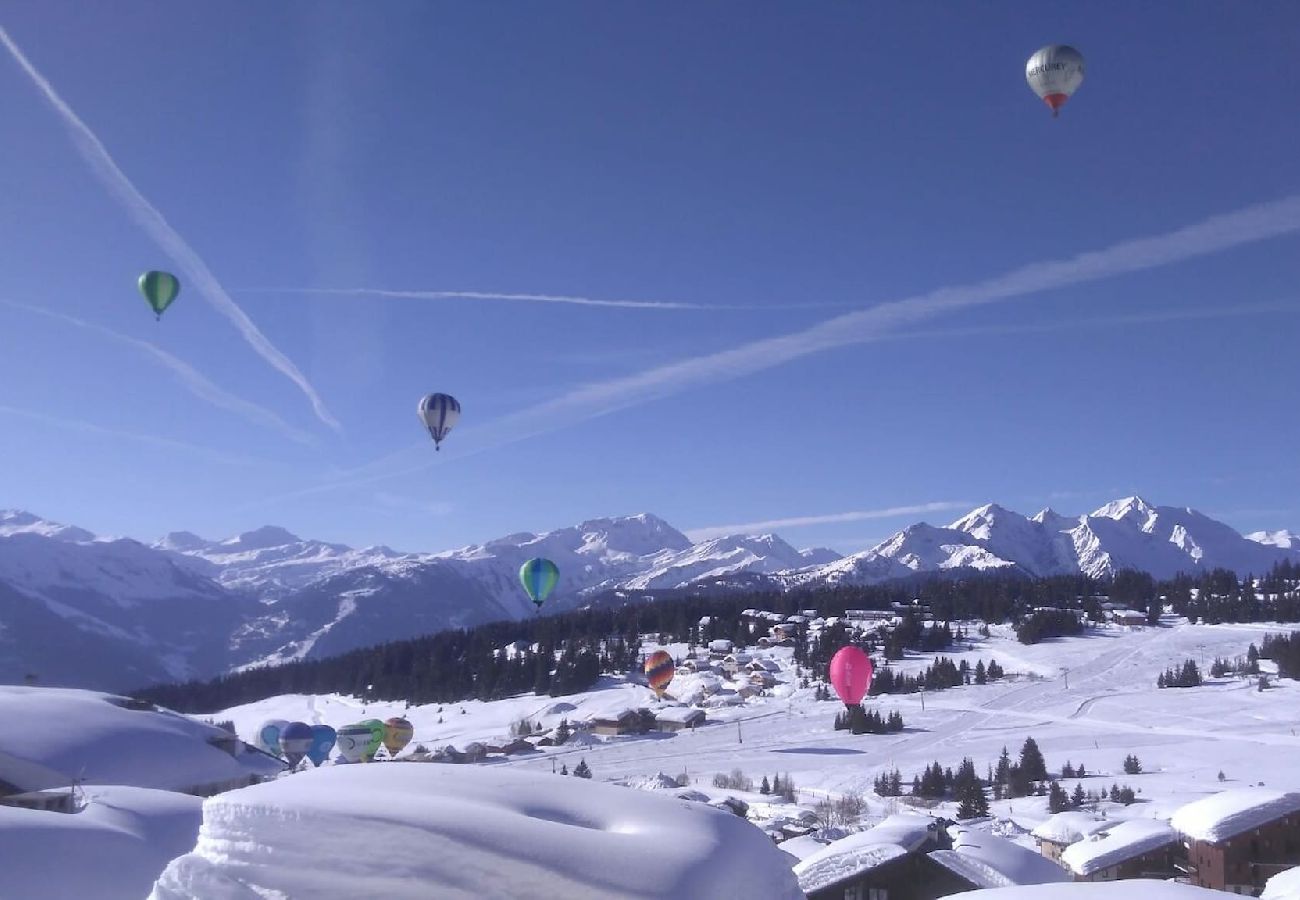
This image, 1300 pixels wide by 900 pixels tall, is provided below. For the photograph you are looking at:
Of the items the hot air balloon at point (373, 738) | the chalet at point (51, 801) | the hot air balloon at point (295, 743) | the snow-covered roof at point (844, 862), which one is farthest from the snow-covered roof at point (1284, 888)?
the hot air balloon at point (295, 743)

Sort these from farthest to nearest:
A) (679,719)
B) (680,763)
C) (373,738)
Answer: (679,719)
(680,763)
(373,738)

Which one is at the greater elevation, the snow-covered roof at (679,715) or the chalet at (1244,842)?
the chalet at (1244,842)

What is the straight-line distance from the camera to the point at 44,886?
10047 mm

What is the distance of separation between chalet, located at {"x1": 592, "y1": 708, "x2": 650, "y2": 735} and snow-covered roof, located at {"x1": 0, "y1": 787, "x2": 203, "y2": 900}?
2450 inches

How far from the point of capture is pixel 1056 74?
29359mm

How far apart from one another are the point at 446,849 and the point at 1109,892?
447cm

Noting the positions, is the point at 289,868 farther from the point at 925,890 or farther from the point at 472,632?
the point at 472,632

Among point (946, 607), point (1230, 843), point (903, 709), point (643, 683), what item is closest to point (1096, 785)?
point (1230, 843)

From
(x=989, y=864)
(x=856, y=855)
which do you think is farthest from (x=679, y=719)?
(x=856, y=855)

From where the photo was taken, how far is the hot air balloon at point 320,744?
5288 centimetres

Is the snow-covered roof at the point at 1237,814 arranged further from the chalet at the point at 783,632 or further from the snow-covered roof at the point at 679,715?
the chalet at the point at 783,632

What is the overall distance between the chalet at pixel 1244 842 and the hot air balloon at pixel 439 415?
27979 millimetres

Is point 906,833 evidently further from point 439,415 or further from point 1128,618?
point 1128,618

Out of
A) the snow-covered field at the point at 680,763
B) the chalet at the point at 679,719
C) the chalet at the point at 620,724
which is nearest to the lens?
the snow-covered field at the point at 680,763
